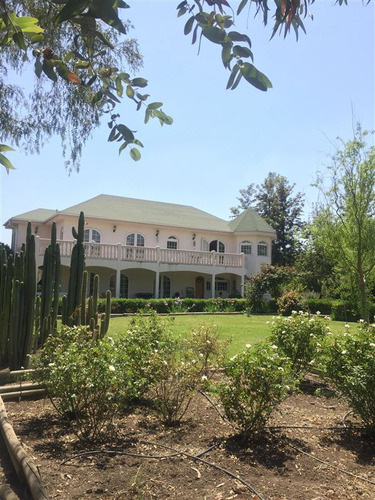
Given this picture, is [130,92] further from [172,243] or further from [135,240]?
[172,243]

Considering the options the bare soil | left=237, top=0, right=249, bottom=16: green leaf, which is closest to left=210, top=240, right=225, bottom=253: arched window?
the bare soil

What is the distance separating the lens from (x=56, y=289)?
8844mm

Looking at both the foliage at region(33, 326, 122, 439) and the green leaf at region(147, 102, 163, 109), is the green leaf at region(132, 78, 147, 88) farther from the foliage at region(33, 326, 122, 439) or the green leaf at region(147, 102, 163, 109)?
the foliage at region(33, 326, 122, 439)

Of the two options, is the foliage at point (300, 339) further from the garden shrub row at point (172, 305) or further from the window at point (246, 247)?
the window at point (246, 247)

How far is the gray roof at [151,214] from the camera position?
29.7 m

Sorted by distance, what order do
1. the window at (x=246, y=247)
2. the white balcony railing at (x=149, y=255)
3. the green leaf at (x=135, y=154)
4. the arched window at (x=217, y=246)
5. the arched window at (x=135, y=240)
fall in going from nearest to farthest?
the green leaf at (x=135, y=154)
the white balcony railing at (x=149, y=255)
the arched window at (x=135, y=240)
the window at (x=246, y=247)
the arched window at (x=217, y=246)

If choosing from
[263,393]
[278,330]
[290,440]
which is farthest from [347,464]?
[278,330]

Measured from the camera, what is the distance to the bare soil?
344 cm

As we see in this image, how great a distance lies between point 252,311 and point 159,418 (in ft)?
71.2

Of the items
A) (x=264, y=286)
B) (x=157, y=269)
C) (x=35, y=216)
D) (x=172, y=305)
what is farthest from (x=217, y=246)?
(x=35, y=216)

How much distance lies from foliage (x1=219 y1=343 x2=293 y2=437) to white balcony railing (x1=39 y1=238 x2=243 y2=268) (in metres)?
21.7

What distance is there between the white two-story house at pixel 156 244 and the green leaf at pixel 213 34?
78.7ft

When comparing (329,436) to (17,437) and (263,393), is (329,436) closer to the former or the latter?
(263,393)

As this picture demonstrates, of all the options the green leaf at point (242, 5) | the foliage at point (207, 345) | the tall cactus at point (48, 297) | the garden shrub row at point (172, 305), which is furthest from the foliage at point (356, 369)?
the garden shrub row at point (172, 305)
